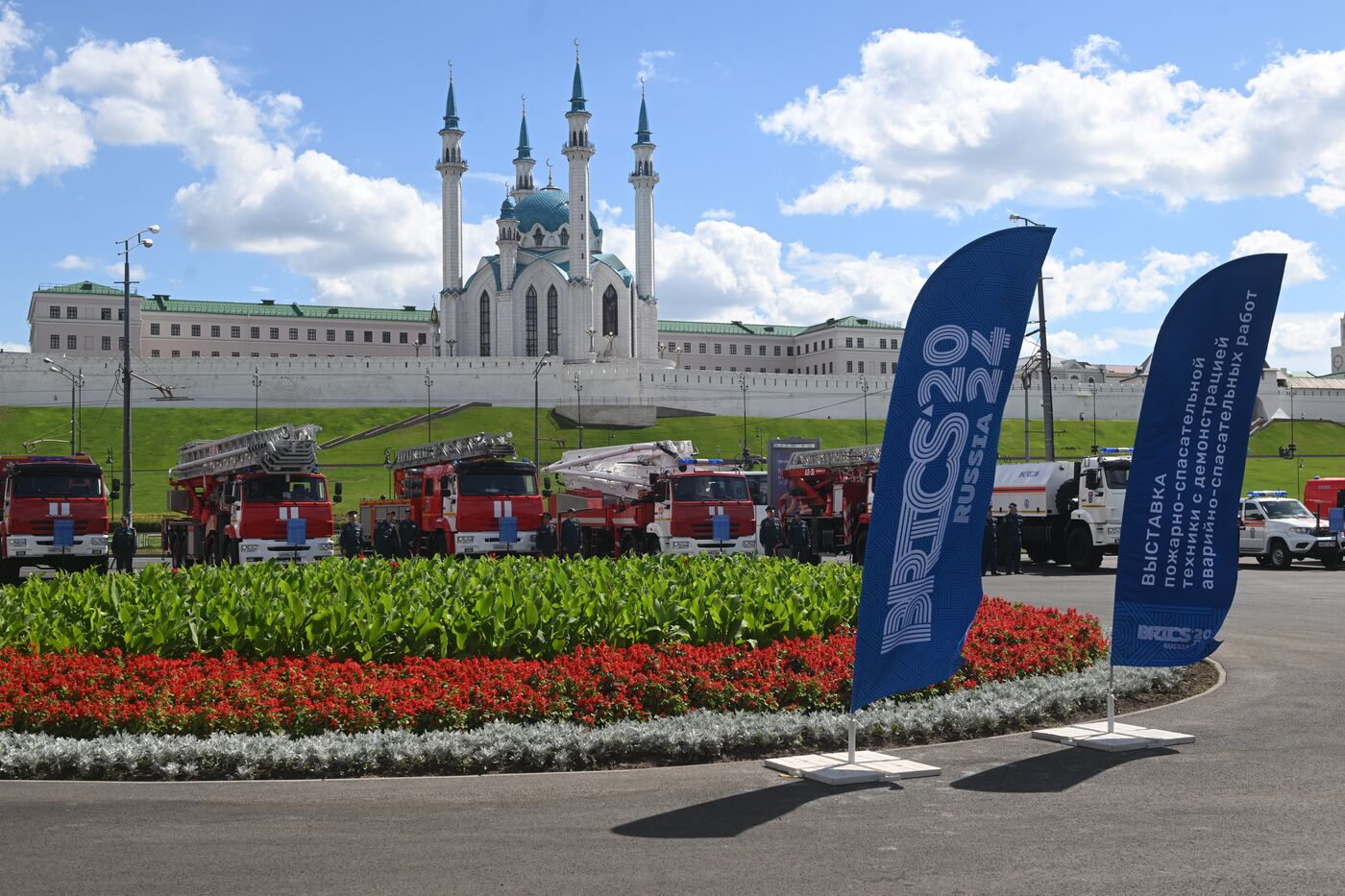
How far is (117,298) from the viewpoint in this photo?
429 feet

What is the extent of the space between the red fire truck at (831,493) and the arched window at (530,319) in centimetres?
8586

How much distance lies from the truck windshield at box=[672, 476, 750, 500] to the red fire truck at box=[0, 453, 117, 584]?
1251cm

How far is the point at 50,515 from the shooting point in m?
28.5

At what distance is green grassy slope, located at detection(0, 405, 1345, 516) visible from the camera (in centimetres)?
8175

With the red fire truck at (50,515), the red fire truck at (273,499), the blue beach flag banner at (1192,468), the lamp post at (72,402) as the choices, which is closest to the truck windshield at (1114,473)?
the red fire truck at (273,499)

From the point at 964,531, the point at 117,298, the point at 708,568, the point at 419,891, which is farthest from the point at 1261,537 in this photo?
the point at 117,298

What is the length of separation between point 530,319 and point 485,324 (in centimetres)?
474

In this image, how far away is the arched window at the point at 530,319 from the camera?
12181 cm

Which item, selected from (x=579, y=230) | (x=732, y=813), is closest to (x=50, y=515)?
(x=732, y=813)

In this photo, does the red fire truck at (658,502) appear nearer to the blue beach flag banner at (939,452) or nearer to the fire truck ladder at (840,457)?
the fire truck ladder at (840,457)

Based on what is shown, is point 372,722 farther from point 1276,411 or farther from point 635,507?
point 1276,411

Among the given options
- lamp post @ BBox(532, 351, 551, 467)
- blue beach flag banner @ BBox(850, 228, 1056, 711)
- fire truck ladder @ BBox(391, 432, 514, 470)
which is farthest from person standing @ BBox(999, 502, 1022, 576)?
blue beach flag banner @ BBox(850, 228, 1056, 711)

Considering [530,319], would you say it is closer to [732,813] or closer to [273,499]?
[273,499]

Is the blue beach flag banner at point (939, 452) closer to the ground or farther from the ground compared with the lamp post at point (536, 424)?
closer to the ground
